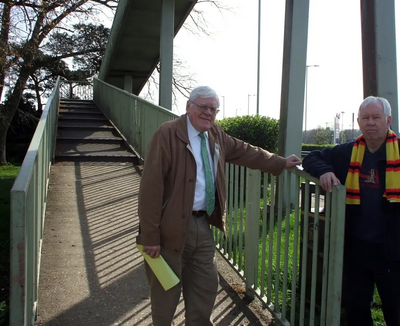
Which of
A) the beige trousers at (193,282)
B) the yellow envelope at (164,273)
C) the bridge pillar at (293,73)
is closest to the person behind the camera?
the yellow envelope at (164,273)

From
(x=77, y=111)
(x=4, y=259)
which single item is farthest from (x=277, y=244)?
(x=77, y=111)

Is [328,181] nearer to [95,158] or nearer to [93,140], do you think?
[95,158]

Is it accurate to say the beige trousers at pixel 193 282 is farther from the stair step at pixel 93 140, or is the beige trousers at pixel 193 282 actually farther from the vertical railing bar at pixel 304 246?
the stair step at pixel 93 140

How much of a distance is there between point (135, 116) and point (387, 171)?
7070 millimetres

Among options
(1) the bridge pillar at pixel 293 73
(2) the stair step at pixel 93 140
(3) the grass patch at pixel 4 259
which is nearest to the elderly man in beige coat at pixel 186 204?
Result: (3) the grass patch at pixel 4 259

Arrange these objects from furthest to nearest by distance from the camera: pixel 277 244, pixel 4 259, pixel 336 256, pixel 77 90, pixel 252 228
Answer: pixel 77 90 < pixel 4 259 < pixel 252 228 < pixel 277 244 < pixel 336 256

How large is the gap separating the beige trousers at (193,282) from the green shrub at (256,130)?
23.9 ft

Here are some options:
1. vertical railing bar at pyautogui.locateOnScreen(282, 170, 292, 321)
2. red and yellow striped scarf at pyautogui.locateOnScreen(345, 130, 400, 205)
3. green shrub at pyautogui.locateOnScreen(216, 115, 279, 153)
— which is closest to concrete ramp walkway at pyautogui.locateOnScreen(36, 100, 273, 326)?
vertical railing bar at pyautogui.locateOnScreen(282, 170, 292, 321)

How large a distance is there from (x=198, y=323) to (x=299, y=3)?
622 centimetres

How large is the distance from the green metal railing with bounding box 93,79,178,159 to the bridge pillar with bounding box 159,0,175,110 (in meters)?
0.72

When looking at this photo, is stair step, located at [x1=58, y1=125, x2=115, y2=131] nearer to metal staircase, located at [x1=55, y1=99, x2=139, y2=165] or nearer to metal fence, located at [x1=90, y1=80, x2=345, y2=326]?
metal staircase, located at [x1=55, y1=99, x2=139, y2=165]

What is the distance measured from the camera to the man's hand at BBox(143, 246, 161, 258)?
2670 mm

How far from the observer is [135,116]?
9227mm

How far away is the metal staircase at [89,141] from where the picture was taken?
352 inches
